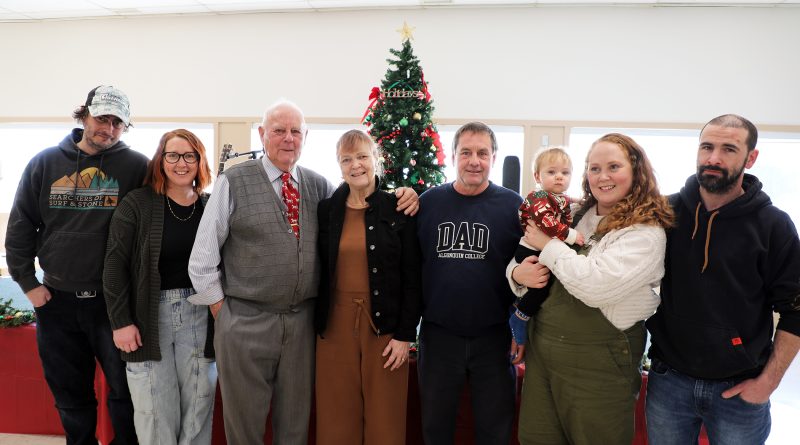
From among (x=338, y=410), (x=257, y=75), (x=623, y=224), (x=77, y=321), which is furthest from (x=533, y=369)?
(x=257, y=75)

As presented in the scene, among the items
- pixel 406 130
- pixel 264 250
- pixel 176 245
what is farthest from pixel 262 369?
pixel 406 130

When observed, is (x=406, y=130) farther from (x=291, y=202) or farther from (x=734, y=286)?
(x=734, y=286)

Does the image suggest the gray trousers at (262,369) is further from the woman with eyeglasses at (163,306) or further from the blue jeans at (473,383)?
the blue jeans at (473,383)

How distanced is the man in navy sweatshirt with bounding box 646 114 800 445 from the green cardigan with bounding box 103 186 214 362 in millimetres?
1941

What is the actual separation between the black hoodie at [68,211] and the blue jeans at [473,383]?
64.2 inches

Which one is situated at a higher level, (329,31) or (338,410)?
(329,31)

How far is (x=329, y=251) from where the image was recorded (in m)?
1.94

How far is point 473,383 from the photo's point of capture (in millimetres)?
1938

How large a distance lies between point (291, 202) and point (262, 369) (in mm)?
733

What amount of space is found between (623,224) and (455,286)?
0.68m

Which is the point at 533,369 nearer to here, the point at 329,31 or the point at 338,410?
the point at 338,410

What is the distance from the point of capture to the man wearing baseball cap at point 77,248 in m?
2.14

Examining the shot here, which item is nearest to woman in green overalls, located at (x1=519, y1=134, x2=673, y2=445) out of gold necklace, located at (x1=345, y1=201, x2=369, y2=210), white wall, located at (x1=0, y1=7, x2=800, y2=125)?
gold necklace, located at (x1=345, y1=201, x2=369, y2=210)

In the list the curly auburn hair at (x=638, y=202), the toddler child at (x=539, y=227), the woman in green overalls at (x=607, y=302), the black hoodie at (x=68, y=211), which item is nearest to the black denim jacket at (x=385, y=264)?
the toddler child at (x=539, y=227)
